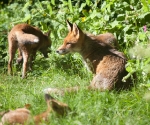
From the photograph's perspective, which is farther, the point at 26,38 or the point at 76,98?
the point at 26,38

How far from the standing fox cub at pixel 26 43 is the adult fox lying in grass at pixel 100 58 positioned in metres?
0.90

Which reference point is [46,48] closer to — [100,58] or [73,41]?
[73,41]

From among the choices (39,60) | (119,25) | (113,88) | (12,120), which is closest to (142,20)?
(119,25)

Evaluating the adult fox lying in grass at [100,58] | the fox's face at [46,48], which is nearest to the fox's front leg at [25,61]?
the fox's face at [46,48]

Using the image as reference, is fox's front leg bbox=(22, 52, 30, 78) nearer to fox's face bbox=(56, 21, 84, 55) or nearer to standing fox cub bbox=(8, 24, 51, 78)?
standing fox cub bbox=(8, 24, 51, 78)

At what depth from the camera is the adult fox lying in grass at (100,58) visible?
740 cm

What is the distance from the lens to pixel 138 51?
514 cm

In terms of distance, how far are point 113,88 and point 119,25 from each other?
211 centimetres

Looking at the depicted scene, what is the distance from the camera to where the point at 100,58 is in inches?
312

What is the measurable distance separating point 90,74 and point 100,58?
46 cm

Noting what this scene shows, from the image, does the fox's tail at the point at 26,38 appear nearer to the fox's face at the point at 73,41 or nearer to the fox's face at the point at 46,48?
the fox's face at the point at 73,41

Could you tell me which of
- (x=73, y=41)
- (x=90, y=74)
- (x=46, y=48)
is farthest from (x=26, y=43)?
(x=90, y=74)

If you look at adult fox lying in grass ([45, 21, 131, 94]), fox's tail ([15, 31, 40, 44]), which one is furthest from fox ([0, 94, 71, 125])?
fox's tail ([15, 31, 40, 44])

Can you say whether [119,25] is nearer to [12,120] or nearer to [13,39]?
[13,39]
